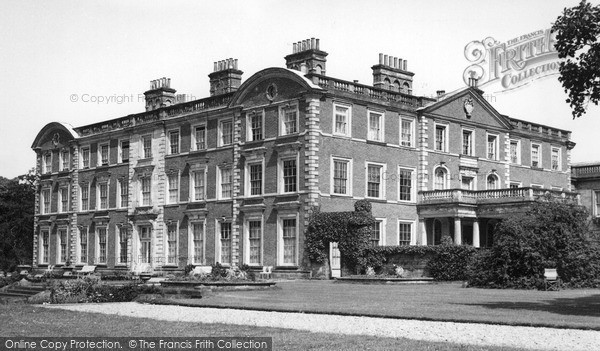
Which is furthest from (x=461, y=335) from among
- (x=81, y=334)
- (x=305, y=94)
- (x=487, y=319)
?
(x=305, y=94)

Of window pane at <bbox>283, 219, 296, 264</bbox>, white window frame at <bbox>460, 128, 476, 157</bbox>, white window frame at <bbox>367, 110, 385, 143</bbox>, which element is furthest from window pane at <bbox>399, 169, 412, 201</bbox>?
window pane at <bbox>283, 219, 296, 264</bbox>

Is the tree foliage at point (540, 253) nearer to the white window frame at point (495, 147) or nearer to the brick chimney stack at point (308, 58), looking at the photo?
the brick chimney stack at point (308, 58)

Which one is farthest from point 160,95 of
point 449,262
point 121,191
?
point 449,262

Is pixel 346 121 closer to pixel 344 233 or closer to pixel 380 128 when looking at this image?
pixel 380 128

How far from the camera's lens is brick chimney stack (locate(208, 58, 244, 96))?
1993 inches

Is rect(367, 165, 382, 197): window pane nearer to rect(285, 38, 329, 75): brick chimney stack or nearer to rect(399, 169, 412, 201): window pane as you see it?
rect(399, 169, 412, 201): window pane

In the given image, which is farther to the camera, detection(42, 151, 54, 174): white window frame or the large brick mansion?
detection(42, 151, 54, 174): white window frame

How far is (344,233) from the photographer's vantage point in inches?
1572

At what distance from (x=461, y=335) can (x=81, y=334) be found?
6.73 metres

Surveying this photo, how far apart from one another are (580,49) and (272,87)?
24.9 metres

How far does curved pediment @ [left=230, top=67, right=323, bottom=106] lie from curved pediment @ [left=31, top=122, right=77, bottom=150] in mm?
17794

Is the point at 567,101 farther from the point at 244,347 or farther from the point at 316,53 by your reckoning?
the point at 316,53

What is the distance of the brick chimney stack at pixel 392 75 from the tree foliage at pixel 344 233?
10447 millimetres

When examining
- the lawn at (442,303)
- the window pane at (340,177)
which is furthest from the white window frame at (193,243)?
the lawn at (442,303)
